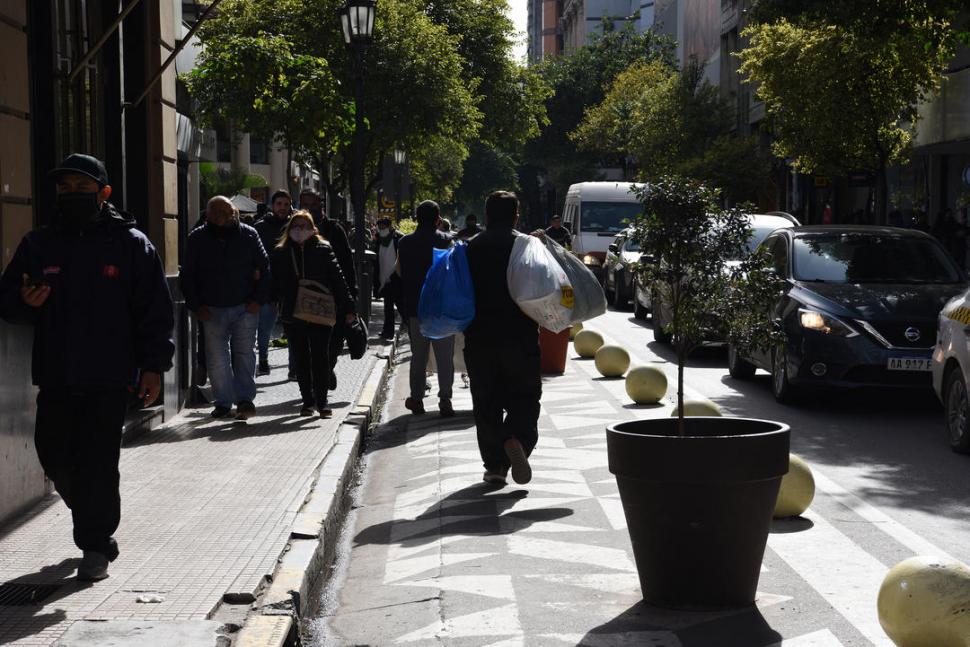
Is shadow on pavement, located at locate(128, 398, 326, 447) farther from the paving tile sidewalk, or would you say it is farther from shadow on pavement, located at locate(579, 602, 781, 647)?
shadow on pavement, located at locate(579, 602, 781, 647)

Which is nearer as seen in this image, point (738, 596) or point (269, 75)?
point (738, 596)

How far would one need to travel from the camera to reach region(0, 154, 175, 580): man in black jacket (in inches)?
248

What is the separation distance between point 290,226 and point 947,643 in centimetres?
835

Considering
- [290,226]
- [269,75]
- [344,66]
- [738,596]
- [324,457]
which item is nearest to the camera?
[738,596]

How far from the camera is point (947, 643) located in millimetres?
5031

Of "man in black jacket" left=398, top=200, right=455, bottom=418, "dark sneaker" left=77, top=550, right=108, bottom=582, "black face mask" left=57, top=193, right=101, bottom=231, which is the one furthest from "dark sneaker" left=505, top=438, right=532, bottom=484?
"man in black jacket" left=398, top=200, right=455, bottom=418

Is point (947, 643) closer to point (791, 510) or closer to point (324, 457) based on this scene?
point (791, 510)

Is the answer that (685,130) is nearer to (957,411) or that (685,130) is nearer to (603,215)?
(603,215)

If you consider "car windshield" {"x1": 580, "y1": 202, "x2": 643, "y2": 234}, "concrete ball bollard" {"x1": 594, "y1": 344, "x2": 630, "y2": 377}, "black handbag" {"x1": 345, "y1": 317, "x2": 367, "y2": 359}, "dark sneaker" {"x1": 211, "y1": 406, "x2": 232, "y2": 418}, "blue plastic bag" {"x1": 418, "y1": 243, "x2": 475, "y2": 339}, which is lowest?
"dark sneaker" {"x1": 211, "y1": 406, "x2": 232, "y2": 418}

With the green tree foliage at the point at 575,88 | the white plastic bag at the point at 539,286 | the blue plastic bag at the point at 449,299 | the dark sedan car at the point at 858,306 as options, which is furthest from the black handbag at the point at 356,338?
the green tree foliage at the point at 575,88

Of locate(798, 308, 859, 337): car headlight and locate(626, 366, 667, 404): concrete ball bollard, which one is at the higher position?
locate(798, 308, 859, 337): car headlight

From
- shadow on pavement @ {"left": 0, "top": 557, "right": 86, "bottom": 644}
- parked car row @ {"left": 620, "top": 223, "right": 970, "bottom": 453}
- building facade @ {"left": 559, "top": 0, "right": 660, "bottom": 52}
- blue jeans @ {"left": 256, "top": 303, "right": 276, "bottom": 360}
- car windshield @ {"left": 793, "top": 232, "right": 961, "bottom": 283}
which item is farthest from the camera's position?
building facade @ {"left": 559, "top": 0, "right": 660, "bottom": 52}

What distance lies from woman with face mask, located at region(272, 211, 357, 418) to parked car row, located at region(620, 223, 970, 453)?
2486 mm

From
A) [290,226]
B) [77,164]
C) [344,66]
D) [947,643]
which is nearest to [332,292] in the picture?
[290,226]
